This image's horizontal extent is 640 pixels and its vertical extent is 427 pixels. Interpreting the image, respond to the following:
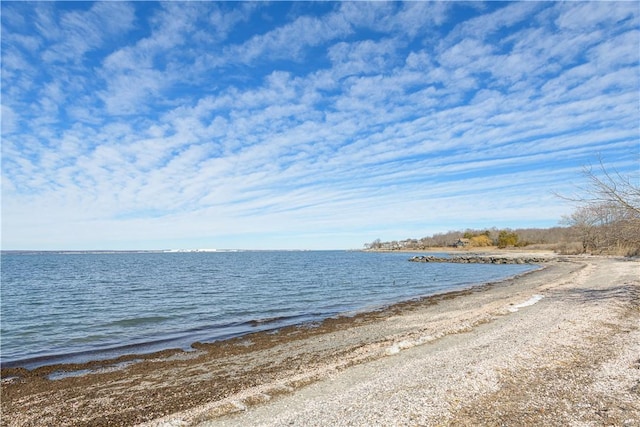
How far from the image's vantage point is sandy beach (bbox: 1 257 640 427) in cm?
712

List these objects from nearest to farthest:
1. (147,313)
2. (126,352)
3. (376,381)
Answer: (376,381) → (126,352) → (147,313)

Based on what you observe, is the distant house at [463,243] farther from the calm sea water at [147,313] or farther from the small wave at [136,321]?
the small wave at [136,321]

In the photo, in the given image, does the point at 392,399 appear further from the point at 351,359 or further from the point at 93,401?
the point at 93,401

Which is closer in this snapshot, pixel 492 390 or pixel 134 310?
pixel 492 390

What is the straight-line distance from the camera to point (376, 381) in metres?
9.12

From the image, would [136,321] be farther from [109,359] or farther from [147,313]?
[109,359]

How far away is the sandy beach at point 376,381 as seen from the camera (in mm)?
7125

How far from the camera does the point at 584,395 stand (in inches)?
293

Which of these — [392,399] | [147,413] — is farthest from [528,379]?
[147,413]

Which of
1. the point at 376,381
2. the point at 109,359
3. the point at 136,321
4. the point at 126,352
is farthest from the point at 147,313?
the point at 376,381

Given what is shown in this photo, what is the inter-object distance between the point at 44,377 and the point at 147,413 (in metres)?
6.30

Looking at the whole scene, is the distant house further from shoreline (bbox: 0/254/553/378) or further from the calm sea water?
shoreline (bbox: 0/254/553/378)

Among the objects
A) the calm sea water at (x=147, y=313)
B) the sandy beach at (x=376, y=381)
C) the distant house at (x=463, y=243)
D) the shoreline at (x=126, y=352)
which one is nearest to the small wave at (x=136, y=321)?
the calm sea water at (x=147, y=313)

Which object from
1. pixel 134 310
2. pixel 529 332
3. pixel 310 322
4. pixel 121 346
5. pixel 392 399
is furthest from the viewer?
pixel 134 310
